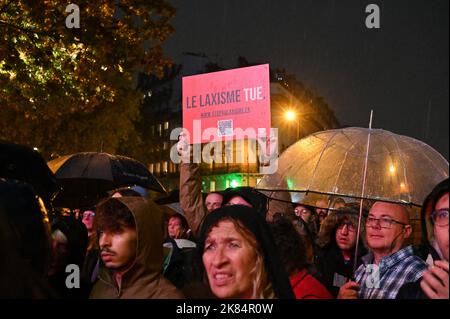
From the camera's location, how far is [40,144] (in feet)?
71.6

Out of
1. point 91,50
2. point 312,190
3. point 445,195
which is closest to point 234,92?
point 312,190

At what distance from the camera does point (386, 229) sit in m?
4.57

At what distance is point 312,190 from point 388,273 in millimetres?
1869

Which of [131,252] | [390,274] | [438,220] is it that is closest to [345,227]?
[390,274]

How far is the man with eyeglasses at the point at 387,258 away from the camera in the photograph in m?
4.13

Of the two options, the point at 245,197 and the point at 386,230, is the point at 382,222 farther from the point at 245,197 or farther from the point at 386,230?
the point at 245,197

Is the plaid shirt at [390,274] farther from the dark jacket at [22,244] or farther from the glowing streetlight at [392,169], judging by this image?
the dark jacket at [22,244]

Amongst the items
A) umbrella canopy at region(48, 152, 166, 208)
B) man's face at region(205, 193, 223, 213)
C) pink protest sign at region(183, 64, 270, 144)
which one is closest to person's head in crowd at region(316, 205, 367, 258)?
man's face at region(205, 193, 223, 213)

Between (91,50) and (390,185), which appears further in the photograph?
(91,50)

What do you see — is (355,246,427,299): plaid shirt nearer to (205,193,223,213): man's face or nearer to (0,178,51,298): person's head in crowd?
(0,178,51,298): person's head in crowd

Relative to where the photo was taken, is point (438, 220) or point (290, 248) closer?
point (438, 220)

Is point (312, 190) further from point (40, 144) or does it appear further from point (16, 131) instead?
point (40, 144)

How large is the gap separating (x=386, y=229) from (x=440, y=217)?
1765 mm

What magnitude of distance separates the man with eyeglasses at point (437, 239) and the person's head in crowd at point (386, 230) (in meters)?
1.38
